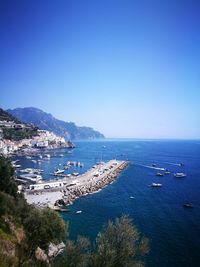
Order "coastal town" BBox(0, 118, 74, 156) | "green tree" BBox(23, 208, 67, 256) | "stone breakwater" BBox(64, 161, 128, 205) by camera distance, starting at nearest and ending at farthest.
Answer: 1. "green tree" BBox(23, 208, 67, 256)
2. "stone breakwater" BBox(64, 161, 128, 205)
3. "coastal town" BBox(0, 118, 74, 156)

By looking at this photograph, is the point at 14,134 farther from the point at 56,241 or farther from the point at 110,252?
the point at 110,252

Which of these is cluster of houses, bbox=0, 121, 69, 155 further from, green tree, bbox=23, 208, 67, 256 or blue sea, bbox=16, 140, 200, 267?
green tree, bbox=23, 208, 67, 256

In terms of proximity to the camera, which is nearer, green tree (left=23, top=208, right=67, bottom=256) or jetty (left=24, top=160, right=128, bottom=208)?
green tree (left=23, top=208, right=67, bottom=256)

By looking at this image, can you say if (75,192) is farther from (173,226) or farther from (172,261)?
(172,261)

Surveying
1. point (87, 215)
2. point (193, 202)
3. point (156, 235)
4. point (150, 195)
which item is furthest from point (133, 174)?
point (156, 235)

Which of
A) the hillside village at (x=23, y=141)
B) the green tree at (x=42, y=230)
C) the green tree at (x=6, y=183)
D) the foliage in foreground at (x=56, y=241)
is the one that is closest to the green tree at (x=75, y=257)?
the foliage in foreground at (x=56, y=241)

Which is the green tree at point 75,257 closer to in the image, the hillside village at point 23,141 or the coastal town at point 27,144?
the coastal town at point 27,144

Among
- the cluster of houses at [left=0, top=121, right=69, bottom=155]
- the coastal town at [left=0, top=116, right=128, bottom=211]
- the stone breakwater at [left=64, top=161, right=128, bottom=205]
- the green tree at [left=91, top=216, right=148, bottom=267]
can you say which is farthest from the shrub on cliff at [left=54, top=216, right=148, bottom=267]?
the cluster of houses at [left=0, top=121, right=69, bottom=155]

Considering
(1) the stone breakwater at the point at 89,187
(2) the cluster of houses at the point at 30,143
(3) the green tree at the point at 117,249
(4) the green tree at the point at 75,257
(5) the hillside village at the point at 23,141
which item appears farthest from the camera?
(5) the hillside village at the point at 23,141

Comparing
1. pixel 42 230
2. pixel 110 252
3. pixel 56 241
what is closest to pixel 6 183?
pixel 42 230

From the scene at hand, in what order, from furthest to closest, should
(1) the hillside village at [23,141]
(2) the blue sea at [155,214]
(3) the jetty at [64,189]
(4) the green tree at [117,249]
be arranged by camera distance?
1. (1) the hillside village at [23,141]
2. (3) the jetty at [64,189]
3. (2) the blue sea at [155,214]
4. (4) the green tree at [117,249]
